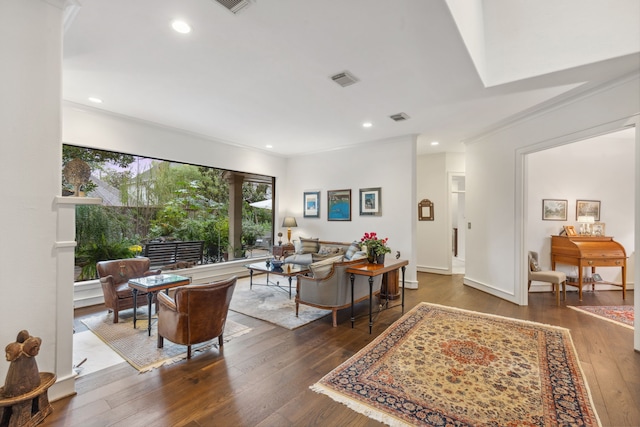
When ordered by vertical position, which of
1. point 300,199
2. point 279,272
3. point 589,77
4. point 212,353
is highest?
point 589,77

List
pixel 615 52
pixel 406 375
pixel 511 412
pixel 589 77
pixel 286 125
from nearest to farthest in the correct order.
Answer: pixel 511 412 → pixel 406 375 → pixel 615 52 → pixel 589 77 → pixel 286 125

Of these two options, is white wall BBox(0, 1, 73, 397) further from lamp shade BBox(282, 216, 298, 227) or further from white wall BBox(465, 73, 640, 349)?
white wall BBox(465, 73, 640, 349)

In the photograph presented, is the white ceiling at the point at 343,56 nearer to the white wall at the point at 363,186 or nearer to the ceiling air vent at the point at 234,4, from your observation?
the ceiling air vent at the point at 234,4

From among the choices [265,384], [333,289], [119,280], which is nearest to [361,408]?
[265,384]

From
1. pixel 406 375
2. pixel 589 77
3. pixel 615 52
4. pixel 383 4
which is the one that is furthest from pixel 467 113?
pixel 406 375

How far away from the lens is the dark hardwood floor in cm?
198

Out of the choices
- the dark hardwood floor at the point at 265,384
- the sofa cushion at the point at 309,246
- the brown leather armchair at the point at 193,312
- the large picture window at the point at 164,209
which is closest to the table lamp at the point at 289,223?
the large picture window at the point at 164,209

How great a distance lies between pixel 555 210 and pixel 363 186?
383 cm

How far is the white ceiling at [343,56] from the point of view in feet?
7.64

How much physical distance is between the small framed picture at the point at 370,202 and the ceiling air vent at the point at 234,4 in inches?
177

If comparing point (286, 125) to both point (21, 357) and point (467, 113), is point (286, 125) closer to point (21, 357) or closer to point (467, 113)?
point (467, 113)

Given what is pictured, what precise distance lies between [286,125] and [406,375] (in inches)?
170

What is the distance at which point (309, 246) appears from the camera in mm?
6598

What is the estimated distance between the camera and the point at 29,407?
71.3 inches
